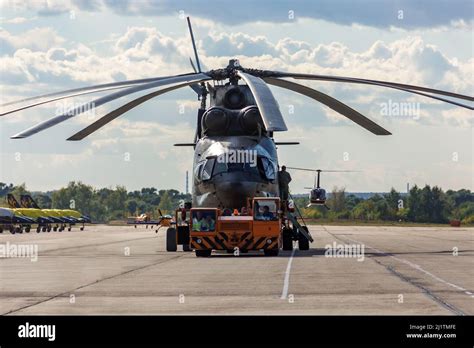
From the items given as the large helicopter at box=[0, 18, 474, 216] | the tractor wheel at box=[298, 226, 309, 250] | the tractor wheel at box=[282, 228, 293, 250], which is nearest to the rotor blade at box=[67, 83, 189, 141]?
the large helicopter at box=[0, 18, 474, 216]

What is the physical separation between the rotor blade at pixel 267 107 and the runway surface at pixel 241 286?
14.2 feet

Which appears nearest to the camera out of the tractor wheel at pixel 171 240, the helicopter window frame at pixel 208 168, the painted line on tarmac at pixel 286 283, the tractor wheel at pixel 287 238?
the painted line on tarmac at pixel 286 283

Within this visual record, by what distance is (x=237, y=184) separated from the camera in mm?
41469

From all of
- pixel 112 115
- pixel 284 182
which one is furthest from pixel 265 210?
pixel 112 115

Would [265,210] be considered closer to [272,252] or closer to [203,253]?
[272,252]

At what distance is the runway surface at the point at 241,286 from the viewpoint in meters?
20.6

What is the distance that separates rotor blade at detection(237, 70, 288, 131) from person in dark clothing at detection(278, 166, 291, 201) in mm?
9517

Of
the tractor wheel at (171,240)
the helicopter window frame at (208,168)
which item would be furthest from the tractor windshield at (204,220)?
the tractor wheel at (171,240)

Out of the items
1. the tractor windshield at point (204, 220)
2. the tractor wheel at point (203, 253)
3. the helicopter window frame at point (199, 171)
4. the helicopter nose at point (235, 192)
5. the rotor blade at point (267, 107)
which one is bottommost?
the tractor wheel at point (203, 253)

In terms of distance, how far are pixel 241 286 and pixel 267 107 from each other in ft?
26.1

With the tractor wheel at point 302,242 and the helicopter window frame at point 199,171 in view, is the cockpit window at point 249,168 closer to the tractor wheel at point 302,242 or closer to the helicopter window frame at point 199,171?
the helicopter window frame at point 199,171

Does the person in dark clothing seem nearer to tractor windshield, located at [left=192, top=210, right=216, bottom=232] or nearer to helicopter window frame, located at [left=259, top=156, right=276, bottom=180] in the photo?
helicopter window frame, located at [left=259, top=156, right=276, bottom=180]

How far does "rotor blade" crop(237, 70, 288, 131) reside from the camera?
2981cm
